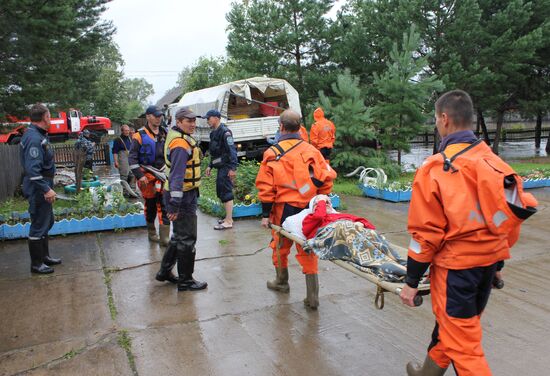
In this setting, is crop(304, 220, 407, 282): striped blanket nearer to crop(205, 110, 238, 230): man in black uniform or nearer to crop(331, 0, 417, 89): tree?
crop(205, 110, 238, 230): man in black uniform

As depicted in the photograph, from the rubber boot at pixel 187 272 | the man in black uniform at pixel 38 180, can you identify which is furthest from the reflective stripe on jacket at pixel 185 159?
the man in black uniform at pixel 38 180

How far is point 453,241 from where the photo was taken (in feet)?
7.87

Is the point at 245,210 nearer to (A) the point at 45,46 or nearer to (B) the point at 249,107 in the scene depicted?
(A) the point at 45,46

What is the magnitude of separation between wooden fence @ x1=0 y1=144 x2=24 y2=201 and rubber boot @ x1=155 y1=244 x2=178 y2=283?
6342 millimetres

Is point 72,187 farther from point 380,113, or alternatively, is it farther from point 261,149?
point 380,113

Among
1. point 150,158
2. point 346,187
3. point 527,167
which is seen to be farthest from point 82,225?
point 527,167

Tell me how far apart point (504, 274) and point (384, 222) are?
282cm

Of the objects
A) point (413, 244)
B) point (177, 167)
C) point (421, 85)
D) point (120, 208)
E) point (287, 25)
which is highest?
point (287, 25)

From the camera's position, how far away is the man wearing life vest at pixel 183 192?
4535 mm

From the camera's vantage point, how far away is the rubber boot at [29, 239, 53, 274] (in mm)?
5363

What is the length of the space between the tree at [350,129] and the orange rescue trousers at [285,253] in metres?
7.99

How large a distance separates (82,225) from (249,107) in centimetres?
1070

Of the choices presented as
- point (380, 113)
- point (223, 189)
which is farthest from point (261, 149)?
point (223, 189)

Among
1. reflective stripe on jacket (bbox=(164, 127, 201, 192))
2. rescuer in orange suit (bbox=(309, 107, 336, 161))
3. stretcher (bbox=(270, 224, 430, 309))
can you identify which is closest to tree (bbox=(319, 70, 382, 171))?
rescuer in orange suit (bbox=(309, 107, 336, 161))
